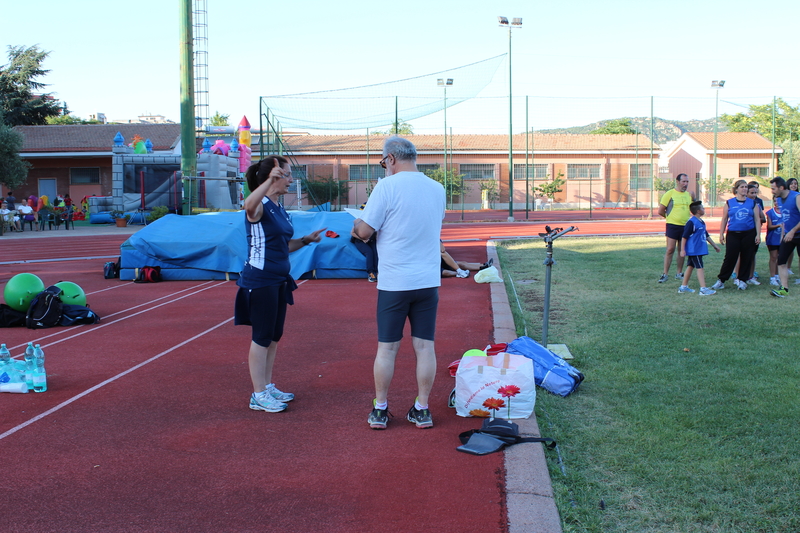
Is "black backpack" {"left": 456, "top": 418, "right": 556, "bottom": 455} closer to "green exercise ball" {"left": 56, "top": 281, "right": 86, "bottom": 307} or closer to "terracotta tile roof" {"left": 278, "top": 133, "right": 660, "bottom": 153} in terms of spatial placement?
"green exercise ball" {"left": 56, "top": 281, "right": 86, "bottom": 307}

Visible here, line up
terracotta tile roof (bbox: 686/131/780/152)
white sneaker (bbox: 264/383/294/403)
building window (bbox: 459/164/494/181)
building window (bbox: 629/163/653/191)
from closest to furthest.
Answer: white sneaker (bbox: 264/383/294/403) → building window (bbox: 629/163/653/191) → terracotta tile roof (bbox: 686/131/780/152) → building window (bbox: 459/164/494/181)

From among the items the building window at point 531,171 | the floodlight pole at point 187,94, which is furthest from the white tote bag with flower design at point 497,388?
the building window at point 531,171

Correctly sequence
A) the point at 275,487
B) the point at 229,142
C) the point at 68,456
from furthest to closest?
1. the point at 229,142
2. the point at 68,456
3. the point at 275,487

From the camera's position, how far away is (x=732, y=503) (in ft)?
10.8

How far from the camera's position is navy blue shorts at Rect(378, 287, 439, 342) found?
4.24m

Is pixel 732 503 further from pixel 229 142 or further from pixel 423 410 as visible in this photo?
pixel 229 142

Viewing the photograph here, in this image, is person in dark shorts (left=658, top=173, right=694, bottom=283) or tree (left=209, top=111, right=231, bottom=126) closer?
person in dark shorts (left=658, top=173, right=694, bottom=283)

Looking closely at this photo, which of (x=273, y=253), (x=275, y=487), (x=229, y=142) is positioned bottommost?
(x=275, y=487)

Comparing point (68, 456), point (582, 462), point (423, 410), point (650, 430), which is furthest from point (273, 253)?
point (650, 430)

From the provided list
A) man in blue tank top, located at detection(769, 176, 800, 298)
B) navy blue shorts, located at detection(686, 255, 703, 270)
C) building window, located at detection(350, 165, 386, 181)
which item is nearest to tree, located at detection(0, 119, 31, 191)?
building window, located at detection(350, 165, 386, 181)

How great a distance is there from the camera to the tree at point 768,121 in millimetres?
48531

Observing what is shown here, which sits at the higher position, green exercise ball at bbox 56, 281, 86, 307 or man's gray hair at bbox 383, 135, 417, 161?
man's gray hair at bbox 383, 135, 417, 161

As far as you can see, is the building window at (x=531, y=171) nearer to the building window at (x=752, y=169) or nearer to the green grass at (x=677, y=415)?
the building window at (x=752, y=169)

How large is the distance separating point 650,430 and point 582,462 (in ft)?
2.31
